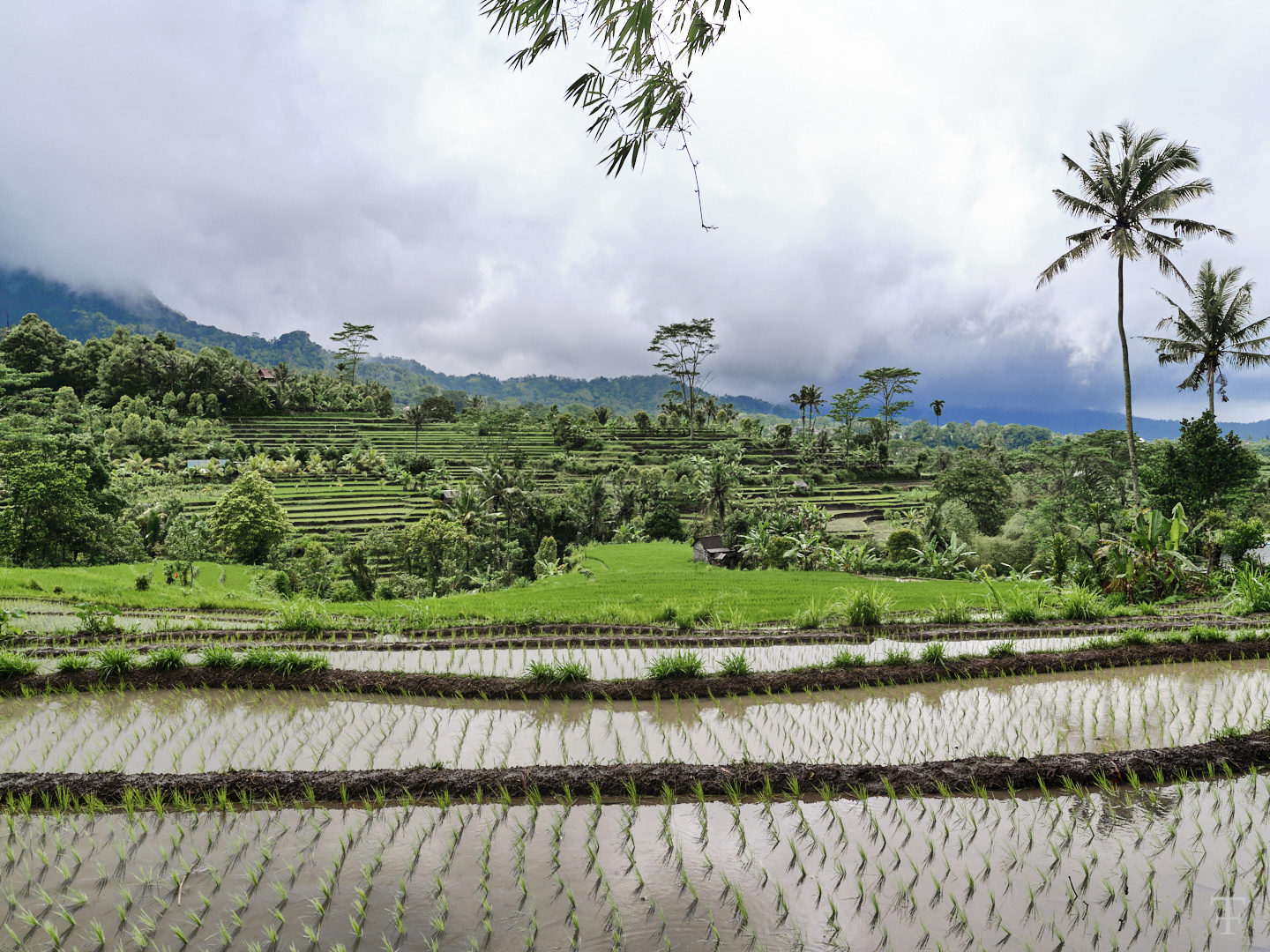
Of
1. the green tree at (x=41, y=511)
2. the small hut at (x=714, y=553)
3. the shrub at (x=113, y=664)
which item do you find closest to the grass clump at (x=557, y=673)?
the shrub at (x=113, y=664)

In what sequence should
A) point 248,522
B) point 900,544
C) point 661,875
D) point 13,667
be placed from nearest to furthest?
point 661,875 → point 13,667 → point 900,544 → point 248,522

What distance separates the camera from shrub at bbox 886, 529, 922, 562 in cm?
2136

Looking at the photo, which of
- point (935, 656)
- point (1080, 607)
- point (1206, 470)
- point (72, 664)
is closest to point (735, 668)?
point (935, 656)

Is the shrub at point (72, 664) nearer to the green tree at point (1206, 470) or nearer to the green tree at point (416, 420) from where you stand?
the green tree at point (1206, 470)

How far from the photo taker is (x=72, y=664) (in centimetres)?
689

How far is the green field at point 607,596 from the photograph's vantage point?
33.4 feet

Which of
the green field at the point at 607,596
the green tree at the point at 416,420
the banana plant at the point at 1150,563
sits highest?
the green tree at the point at 416,420

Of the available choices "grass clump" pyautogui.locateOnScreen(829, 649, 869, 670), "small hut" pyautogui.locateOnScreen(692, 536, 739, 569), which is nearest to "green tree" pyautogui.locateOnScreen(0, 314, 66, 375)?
"small hut" pyautogui.locateOnScreen(692, 536, 739, 569)

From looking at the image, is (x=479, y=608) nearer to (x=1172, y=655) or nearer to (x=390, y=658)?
(x=390, y=658)

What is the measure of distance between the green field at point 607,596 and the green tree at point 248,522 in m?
8.73

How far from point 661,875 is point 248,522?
28.5 meters

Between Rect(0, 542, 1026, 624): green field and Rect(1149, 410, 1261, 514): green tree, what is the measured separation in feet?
38.3

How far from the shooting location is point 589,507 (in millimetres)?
36031

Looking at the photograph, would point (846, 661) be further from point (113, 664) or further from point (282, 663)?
point (113, 664)
